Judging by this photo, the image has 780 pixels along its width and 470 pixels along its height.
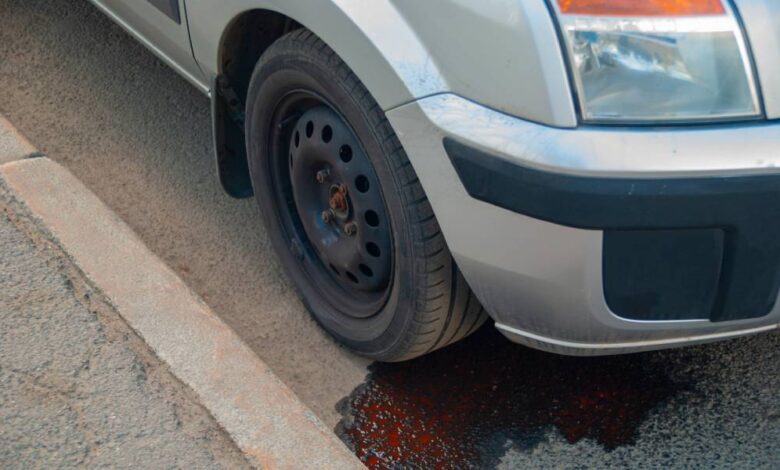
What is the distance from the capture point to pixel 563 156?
1812 millimetres

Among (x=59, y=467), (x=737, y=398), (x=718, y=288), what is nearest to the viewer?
(x=718, y=288)

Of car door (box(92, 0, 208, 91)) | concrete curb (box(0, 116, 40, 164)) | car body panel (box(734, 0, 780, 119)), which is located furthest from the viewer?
concrete curb (box(0, 116, 40, 164))

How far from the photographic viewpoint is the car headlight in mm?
1807

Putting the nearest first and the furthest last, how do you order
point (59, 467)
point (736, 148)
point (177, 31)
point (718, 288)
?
point (736, 148) → point (718, 288) → point (59, 467) → point (177, 31)

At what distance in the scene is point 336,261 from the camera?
8.51 feet

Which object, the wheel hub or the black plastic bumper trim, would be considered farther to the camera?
the wheel hub

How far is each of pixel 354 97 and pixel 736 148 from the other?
82 cm

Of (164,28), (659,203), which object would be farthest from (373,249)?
(164,28)

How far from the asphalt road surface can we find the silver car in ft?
1.09

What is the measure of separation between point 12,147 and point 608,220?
1955 mm

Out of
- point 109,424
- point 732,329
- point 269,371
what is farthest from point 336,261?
point 732,329

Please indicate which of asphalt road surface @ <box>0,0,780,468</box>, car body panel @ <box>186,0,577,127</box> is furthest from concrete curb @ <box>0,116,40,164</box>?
car body panel @ <box>186,0,577,127</box>

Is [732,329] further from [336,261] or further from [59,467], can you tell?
[59,467]

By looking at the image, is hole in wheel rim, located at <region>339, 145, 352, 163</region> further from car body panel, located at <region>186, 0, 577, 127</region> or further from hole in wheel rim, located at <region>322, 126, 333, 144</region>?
car body panel, located at <region>186, 0, 577, 127</region>
